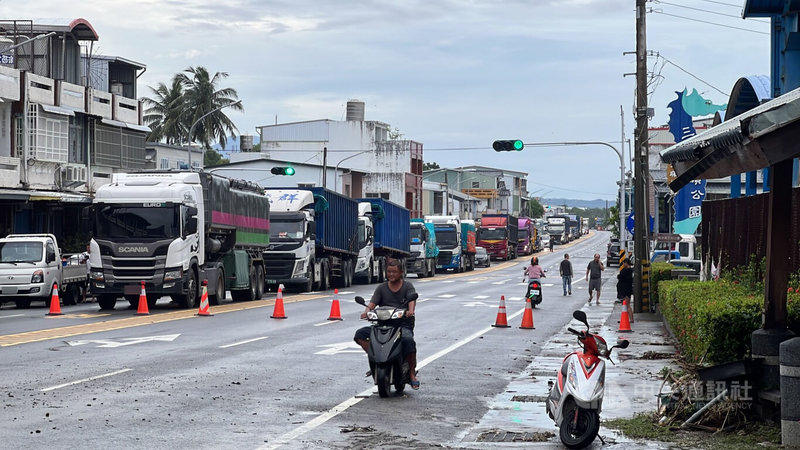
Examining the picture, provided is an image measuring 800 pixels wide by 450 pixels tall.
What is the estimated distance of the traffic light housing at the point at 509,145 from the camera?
4425cm

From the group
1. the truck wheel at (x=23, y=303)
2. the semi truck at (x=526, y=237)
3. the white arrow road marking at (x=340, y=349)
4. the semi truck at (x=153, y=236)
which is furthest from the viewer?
the semi truck at (x=526, y=237)

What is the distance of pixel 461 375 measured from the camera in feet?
54.1

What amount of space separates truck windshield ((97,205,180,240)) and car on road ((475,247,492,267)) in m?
56.9

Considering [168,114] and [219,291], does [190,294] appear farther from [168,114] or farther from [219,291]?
[168,114]

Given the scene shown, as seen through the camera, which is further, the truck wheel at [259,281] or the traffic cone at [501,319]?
the truck wheel at [259,281]

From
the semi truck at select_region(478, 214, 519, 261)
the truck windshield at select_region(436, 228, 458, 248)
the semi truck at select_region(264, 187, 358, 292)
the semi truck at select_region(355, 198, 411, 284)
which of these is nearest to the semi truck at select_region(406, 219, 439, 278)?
the truck windshield at select_region(436, 228, 458, 248)

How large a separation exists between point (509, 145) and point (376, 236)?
11.3 metres

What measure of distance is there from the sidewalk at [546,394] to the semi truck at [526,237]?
82545 millimetres

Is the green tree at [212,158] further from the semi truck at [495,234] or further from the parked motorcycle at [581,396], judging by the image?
the parked motorcycle at [581,396]

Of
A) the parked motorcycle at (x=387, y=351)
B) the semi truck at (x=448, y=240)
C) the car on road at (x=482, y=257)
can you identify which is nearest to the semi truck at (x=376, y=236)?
the semi truck at (x=448, y=240)

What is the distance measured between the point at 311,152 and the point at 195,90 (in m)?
20.4

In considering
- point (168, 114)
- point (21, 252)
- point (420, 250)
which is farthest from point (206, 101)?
point (21, 252)

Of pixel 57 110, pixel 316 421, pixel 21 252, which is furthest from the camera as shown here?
pixel 57 110

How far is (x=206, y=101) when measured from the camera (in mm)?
85750
